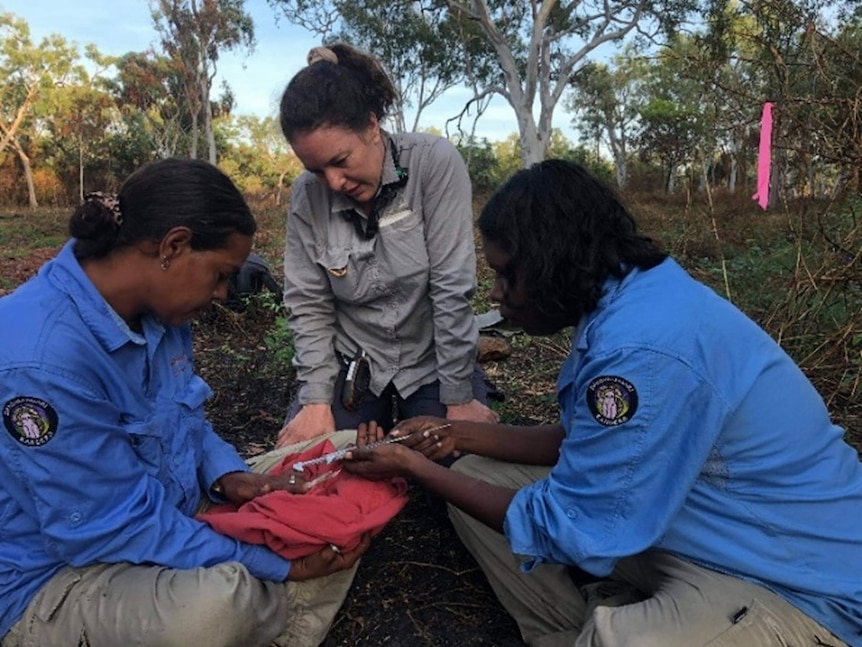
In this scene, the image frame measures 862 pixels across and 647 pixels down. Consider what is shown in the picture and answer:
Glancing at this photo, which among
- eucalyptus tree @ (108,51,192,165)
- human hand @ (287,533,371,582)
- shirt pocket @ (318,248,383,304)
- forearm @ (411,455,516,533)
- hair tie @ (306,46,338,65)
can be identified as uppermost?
eucalyptus tree @ (108,51,192,165)

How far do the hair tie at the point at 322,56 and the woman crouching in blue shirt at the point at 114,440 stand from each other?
2.79ft

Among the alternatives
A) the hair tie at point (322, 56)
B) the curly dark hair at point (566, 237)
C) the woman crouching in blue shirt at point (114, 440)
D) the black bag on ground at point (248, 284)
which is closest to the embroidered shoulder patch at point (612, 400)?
the curly dark hair at point (566, 237)

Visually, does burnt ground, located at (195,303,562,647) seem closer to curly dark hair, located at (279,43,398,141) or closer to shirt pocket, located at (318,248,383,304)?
shirt pocket, located at (318,248,383,304)

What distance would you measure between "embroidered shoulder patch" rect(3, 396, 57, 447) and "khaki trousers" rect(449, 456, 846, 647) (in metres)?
1.18

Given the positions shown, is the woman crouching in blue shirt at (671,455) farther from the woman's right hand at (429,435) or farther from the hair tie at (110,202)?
the hair tie at (110,202)

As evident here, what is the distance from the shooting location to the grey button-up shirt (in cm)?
263

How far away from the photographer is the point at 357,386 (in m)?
2.74

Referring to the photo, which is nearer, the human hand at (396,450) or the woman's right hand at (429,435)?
the human hand at (396,450)

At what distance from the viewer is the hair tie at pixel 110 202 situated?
5.36 ft

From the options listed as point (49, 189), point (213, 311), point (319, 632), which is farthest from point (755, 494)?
point (49, 189)

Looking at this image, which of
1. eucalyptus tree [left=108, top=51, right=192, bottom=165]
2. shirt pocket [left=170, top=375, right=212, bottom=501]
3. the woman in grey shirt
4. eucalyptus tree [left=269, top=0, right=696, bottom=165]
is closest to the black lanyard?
the woman in grey shirt

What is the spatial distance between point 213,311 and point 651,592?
425 cm

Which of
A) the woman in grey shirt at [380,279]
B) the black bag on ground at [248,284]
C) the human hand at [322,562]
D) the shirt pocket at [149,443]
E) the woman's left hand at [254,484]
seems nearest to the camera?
Answer: the shirt pocket at [149,443]

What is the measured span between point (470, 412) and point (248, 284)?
331 cm
